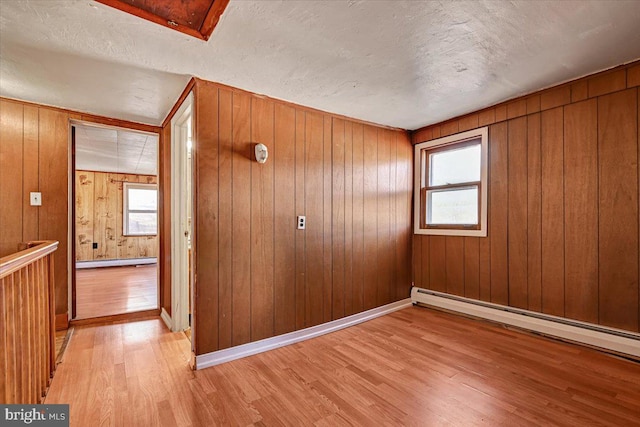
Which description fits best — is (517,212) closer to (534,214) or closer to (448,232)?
(534,214)

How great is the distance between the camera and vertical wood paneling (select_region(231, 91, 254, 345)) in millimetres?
2371

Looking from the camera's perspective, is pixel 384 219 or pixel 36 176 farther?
Result: pixel 384 219

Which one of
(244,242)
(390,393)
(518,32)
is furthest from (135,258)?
(518,32)

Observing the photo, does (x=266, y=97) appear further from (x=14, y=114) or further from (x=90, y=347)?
(x=90, y=347)

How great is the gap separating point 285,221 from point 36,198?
245 cm

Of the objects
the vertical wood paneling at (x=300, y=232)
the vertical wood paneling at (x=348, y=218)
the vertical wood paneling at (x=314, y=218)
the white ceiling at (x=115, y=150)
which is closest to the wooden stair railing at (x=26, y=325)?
the vertical wood paneling at (x=300, y=232)

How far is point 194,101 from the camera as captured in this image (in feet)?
7.34

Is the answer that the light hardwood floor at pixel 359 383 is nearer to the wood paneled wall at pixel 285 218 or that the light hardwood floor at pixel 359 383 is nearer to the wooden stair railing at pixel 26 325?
the wooden stair railing at pixel 26 325

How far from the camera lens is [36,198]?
275cm

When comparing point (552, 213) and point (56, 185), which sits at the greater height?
point (56, 185)

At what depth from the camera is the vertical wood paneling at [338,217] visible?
299 centimetres

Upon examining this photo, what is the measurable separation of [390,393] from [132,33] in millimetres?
2737

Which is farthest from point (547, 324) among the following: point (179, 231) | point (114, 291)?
point (114, 291)

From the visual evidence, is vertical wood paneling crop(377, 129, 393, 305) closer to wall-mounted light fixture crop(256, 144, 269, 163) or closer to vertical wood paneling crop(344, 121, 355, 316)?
vertical wood paneling crop(344, 121, 355, 316)
